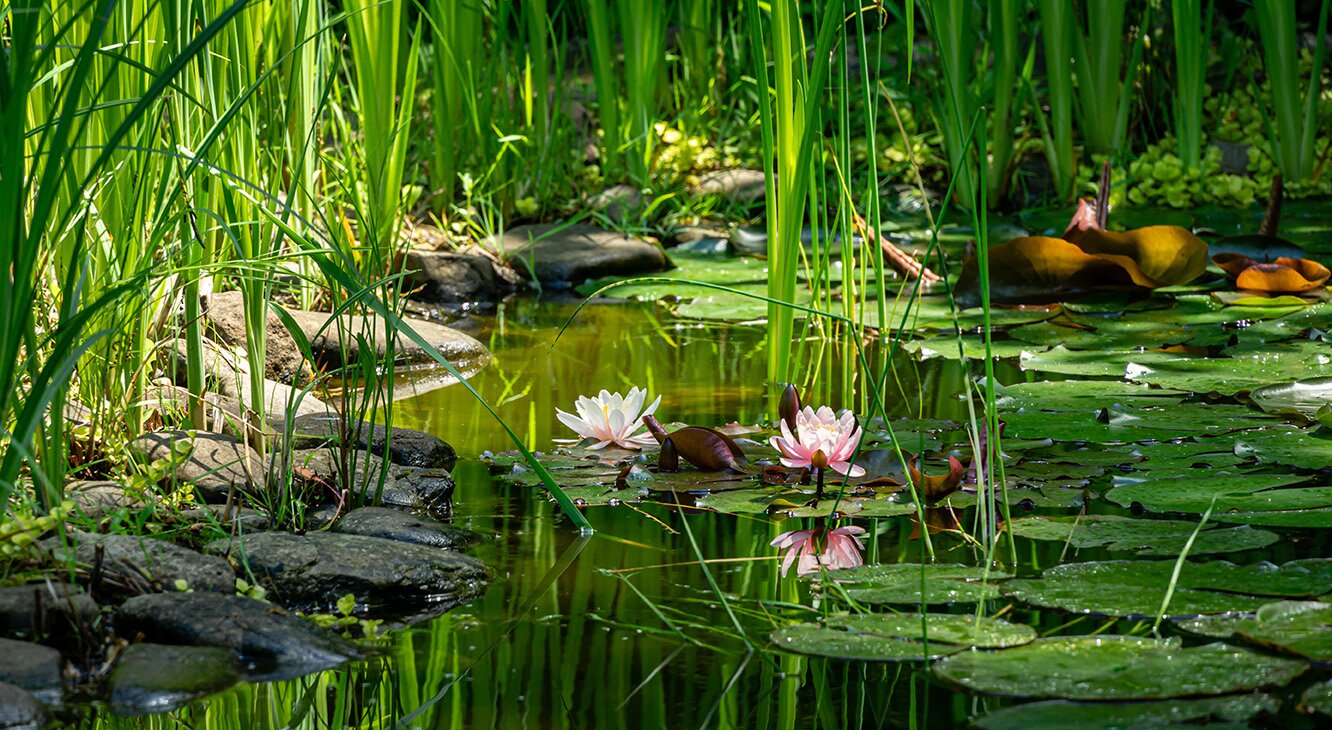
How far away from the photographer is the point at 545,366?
2986mm

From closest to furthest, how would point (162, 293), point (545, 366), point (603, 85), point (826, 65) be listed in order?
1. point (162, 293)
2. point (826, 65)
3. point (545, 366)
4. point (603, 85)

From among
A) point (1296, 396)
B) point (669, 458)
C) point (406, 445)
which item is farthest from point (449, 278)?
point (1296, 396)

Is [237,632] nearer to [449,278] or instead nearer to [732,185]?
[449,278]

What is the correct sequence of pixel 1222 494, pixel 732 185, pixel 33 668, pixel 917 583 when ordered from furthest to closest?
pixel 732 185, pixel 1222 494, pixel 917 583, pixel 33 668

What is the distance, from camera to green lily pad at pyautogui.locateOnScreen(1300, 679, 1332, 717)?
1137 millimetres

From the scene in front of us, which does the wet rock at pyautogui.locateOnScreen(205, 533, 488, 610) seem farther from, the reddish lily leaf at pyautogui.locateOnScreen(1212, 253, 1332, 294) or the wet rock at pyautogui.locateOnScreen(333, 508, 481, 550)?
Result: the reddish lily leaf at pyautogui.locateOnScreen(1212, 253, 1332, 294)

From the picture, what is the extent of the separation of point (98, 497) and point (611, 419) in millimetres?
792

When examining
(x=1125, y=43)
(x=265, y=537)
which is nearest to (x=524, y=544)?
(x=265, y=537)

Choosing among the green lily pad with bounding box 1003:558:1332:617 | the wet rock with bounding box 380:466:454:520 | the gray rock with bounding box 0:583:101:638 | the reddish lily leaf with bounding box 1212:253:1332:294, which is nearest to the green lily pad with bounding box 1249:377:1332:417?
the green lily pad with bounding box 1003:558:1332:617

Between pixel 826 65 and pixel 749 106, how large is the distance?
12.1ft

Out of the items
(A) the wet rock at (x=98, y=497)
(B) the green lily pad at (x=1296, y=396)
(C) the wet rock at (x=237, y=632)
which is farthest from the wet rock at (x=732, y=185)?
(C) the wet rock at (x=237, y=632)

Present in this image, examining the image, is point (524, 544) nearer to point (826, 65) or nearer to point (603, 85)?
point (826, 65)

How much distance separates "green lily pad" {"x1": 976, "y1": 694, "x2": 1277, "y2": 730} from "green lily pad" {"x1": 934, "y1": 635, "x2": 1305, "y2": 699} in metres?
0.01

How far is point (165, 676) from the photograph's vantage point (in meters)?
1.30
